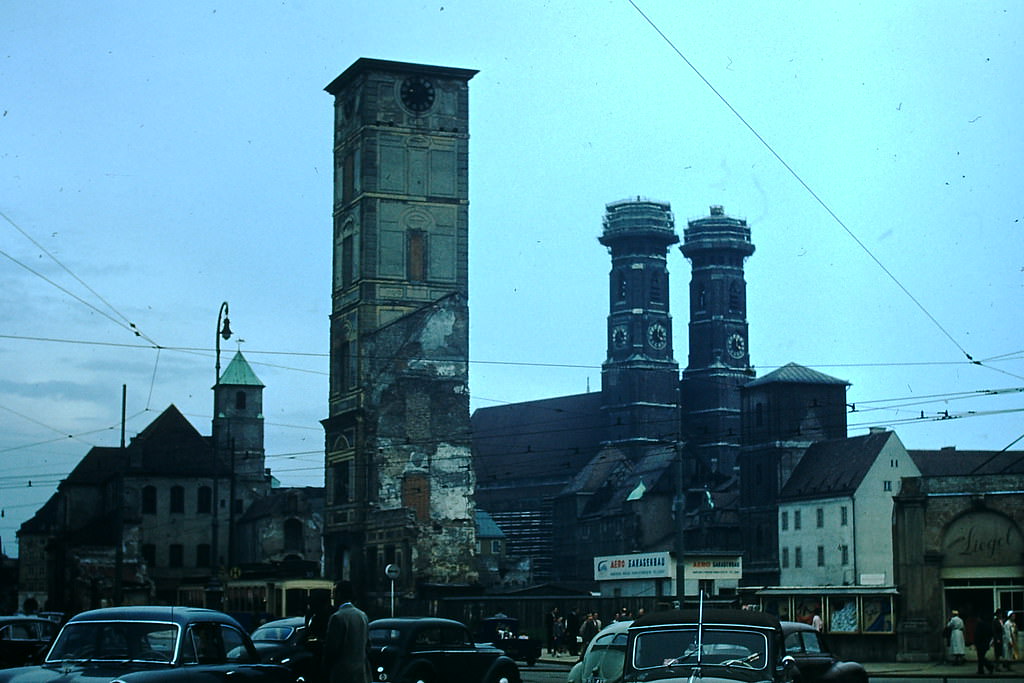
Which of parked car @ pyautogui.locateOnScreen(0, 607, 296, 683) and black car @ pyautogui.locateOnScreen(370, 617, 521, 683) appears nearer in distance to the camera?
parked car @ pyautogui.locateOnScreen(0, 607, 296, 683)

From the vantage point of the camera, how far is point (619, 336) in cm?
16800

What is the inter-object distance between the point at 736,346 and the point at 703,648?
156905 mm

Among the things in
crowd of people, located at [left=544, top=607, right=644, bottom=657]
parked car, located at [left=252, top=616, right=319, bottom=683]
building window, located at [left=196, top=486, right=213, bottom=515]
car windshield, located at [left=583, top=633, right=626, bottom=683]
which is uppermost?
building window, located at [left=196, top=486, right=213, bottom=515]

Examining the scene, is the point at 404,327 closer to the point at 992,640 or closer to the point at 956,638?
the point at 992,640

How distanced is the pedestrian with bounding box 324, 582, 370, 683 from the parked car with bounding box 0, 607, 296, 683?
676 mm

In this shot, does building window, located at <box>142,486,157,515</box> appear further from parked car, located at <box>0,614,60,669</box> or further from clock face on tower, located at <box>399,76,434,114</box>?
parked car, located at <box>0,614,60,669</box>

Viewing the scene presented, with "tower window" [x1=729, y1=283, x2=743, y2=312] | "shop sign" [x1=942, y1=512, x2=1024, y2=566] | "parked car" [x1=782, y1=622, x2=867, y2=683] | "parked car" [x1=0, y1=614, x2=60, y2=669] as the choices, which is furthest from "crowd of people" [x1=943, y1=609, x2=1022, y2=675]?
"tower window" [x1=729, y1=283, x2=743, y2=312]

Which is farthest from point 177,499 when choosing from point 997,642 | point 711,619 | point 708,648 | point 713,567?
point 708,648

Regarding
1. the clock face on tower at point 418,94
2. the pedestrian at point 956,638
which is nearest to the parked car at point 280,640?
the pedestrian at point 956,638

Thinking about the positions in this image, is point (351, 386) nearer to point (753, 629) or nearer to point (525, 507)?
point (753, 629)

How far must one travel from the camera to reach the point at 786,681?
40.8 feet

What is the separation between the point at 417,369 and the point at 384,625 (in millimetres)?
55528

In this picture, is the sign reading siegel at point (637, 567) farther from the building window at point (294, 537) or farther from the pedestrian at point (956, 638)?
the building window at point (294, 537)

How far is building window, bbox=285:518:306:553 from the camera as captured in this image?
321 ft
